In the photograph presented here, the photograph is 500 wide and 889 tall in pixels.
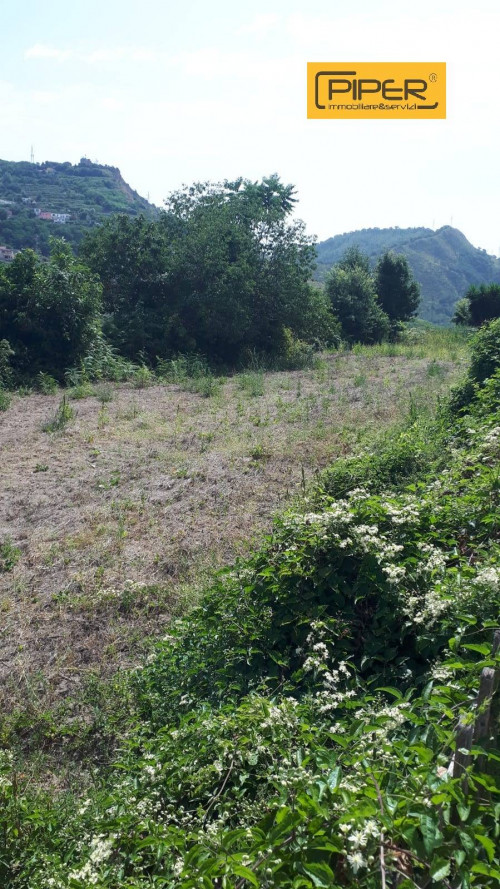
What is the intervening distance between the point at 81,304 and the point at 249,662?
1015cm

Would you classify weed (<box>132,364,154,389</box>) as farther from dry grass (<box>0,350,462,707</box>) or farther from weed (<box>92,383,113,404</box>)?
dry grass (<box>0,350,462,707</box>)

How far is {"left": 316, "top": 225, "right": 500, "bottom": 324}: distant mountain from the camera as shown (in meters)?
74.9

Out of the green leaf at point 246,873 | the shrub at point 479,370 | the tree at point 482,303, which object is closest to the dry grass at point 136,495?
the shrub at point 479,370

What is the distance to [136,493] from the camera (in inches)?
231

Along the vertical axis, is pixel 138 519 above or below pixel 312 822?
below

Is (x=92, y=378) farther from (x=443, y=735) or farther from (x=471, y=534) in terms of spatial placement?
(x=443, y=735)

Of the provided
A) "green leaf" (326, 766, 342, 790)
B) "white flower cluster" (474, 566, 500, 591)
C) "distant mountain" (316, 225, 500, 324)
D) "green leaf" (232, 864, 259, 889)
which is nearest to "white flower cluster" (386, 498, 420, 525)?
"white flower cluster" (474, 566, 500, 591)

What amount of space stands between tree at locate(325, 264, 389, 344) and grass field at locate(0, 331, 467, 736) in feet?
31.6

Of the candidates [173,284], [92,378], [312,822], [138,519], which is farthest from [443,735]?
[173,284]

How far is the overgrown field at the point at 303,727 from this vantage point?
1.43m

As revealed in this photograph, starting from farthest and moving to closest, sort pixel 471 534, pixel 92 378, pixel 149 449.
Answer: pixel 92 378 < pixel 149 449 < pixel 471 534

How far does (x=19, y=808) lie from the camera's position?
7.75ft

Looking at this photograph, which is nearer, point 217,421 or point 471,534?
point 471,534

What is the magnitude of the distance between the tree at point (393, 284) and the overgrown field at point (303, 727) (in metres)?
21.5
